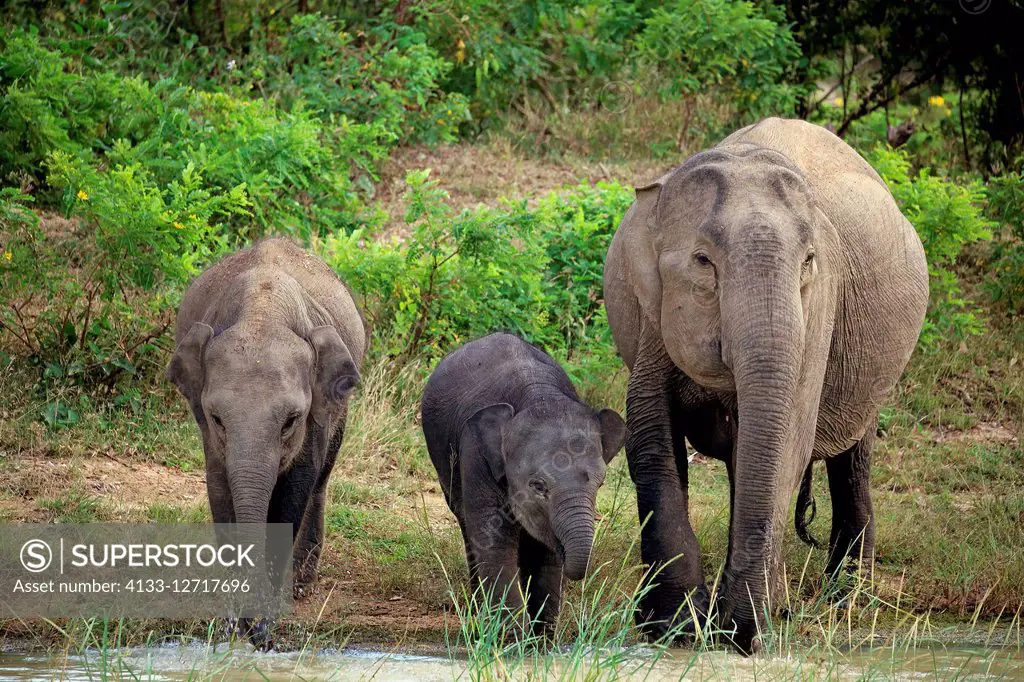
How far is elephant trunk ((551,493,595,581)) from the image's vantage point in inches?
244

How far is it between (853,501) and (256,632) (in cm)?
326

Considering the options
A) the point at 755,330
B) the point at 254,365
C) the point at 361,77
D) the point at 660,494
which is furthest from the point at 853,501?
the point at 361,77

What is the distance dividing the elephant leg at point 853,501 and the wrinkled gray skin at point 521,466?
5.58 feet

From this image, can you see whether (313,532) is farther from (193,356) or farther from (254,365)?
(254,365)

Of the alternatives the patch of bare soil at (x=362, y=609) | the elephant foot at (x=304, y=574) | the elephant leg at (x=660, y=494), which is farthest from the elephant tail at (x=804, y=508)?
the elephant foot at (x=304, y=574)

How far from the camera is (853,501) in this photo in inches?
321

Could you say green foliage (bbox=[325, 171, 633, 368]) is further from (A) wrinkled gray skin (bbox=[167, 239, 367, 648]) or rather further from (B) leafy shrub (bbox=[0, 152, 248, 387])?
(A) wrinkled gray skin (bbox=[167, 239, 367, 648])

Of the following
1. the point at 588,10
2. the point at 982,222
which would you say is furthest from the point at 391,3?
the point at 982,222

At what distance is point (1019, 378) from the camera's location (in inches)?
451

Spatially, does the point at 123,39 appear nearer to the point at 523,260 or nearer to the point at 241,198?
the point at 241,198

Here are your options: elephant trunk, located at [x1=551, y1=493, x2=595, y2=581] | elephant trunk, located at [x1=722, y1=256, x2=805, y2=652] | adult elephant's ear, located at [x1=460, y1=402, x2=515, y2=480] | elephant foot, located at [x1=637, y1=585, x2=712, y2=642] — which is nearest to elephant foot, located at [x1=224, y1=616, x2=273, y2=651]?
adult elephant's ear, located at [x1=460, y1=402, x2=515, y2=480]

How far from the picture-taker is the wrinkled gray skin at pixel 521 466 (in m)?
6.40

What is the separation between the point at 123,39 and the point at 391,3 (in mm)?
2464

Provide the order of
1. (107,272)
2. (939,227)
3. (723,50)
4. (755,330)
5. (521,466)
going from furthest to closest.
A: 1. (723,50)
2. (939,227)
3. (107,272)
4. (521,466)
5. (755,330)
